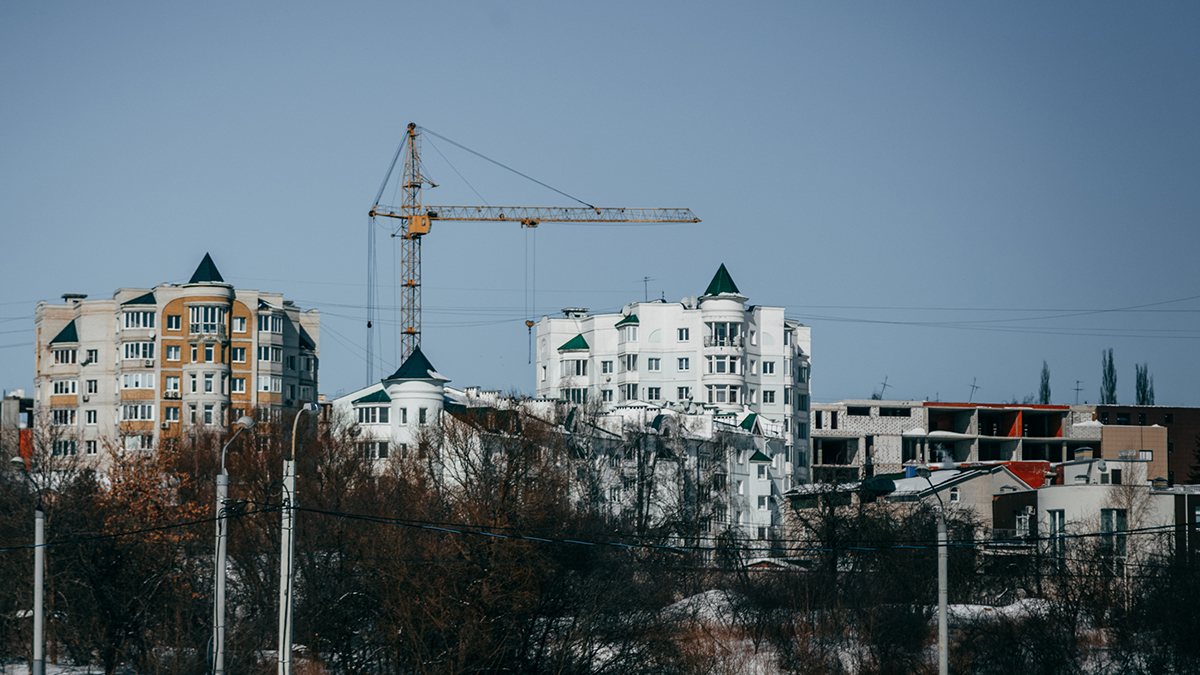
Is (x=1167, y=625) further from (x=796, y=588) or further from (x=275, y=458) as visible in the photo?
(x=275, y=458)

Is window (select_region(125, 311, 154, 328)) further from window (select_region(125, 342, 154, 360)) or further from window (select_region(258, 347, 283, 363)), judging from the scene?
window (select_region(258, 347, 283, 363))

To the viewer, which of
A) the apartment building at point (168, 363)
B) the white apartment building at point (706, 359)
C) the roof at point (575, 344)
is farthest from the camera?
the roof at point (575, 344)

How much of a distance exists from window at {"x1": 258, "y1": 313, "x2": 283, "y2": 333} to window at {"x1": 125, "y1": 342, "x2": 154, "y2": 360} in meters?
8.46

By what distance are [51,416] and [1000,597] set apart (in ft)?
268

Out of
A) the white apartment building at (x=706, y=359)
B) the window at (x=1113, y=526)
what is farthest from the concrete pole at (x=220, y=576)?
the white apartment building at (x=706, y=359)

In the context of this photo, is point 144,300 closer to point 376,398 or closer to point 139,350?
point 139,350

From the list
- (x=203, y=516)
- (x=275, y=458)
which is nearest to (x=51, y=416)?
(x=275, y=458)

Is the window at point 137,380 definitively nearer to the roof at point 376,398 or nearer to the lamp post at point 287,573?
the roof at point 376,398

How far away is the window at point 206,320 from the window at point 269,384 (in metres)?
5.58

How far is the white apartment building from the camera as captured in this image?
121 metres

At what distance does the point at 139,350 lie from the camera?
370 ft

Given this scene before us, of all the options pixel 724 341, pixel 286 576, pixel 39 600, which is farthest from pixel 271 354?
pixel 286 576

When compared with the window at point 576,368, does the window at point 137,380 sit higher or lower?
lower

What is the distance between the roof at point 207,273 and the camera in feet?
371
